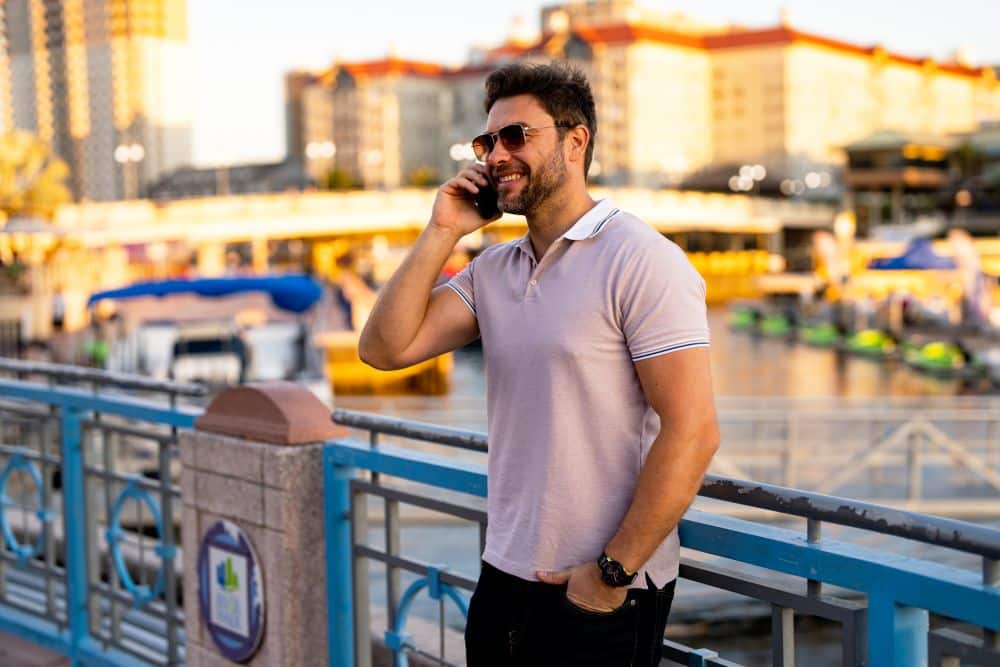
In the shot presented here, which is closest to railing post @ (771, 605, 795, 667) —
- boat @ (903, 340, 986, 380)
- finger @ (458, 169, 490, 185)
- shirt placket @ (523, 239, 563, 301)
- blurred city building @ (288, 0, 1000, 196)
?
shirt placket @ (523, 239, 563, 301)

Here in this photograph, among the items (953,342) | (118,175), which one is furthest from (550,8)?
(953,342)

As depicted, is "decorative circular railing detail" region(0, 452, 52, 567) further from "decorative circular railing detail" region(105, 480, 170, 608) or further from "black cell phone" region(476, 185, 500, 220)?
"black cell phone" region(476, 185, 500, 220)

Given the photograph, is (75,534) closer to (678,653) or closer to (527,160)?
(678,653)

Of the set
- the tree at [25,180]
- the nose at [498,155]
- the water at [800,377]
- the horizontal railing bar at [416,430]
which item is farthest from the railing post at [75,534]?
the tree at [25,180]

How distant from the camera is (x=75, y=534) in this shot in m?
5.64

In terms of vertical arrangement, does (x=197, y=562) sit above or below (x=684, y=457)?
below

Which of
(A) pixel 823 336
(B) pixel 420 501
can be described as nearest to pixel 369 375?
(A) pixel 823 336

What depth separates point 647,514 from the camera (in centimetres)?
259

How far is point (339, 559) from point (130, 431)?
4.70 ft

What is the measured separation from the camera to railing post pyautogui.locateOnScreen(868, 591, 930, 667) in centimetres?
255

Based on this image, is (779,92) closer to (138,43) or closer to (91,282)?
(91,282)

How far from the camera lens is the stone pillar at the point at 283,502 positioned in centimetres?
433

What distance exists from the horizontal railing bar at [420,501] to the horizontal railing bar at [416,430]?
0.57ft

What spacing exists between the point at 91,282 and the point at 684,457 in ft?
158
